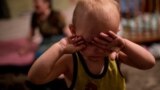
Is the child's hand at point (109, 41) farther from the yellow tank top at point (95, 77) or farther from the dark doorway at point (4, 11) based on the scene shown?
the dark doorway at point (4, 11)

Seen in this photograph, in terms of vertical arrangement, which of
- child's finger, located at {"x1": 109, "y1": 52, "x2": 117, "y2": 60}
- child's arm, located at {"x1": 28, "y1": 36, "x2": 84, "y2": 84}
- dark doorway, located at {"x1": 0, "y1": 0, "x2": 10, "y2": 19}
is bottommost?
dark doorway, located at {"x1": 0, "y1": 0, "x2": 10, "y2": 19}

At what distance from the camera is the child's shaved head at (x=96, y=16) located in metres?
0.99

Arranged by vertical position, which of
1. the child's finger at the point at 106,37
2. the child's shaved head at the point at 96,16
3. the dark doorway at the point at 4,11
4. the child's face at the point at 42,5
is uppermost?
the child's shaved head at the point at 96,16

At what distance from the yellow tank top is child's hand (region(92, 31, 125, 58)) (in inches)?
4.0

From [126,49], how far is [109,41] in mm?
83

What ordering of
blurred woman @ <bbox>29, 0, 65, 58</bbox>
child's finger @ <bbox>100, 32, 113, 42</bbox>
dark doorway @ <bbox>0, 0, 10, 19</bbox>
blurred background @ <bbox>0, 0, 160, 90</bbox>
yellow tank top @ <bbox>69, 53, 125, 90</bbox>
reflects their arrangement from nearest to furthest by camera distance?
child's finger @ <bbox>100, 32, 113, 42</bbox>
yellow tank top @ <bbox>69, 53, 125, 90</bbox>
blurred background @ <bbox>0, 0, 160, 90</bbox>
blurred woman @ <bbox>29, 0, 65, 58</bbox>
dark doorway @ <bbox>0, 0, 10, 19</bbox>

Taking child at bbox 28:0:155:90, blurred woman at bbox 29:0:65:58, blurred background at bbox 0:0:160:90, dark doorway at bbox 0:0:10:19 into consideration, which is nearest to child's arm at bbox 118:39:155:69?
child at bbox 28:0:155:90

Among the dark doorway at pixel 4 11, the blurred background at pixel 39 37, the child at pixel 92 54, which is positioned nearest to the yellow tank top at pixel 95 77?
the child at pixel 92 54

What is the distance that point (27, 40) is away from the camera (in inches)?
113

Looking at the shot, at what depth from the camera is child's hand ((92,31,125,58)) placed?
958 mm

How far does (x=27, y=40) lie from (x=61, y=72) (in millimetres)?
1829

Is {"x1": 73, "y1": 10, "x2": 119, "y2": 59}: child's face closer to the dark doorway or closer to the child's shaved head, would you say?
the child's shaved head

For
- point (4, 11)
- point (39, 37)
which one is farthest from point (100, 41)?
point (4, 11)

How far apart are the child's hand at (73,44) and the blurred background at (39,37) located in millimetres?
841
